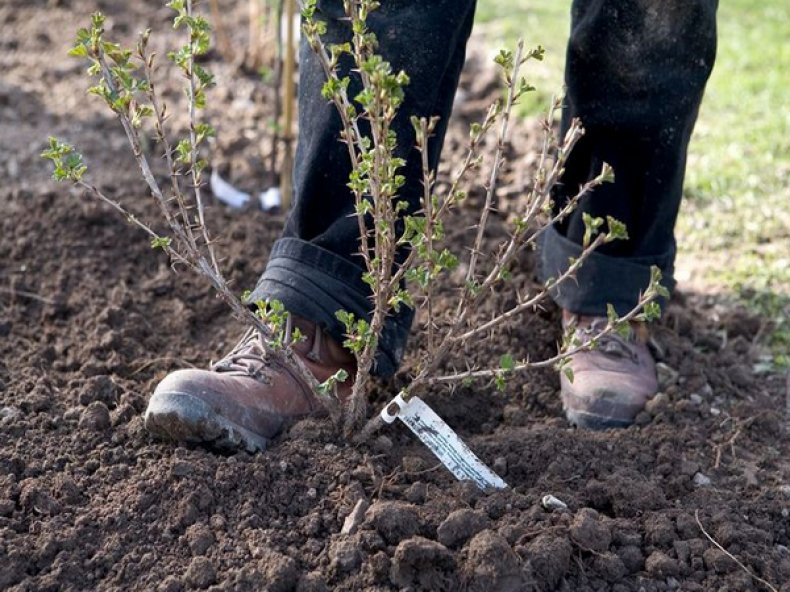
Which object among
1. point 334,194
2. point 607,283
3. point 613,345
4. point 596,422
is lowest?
point 596,422

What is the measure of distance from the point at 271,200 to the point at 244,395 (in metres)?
1.47

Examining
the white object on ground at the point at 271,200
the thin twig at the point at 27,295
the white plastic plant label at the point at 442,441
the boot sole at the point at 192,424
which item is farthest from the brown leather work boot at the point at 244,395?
the white object on ground at the point at 271,200

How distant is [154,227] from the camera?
11.2 feet

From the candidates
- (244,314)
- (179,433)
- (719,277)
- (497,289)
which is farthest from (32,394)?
(719,277)

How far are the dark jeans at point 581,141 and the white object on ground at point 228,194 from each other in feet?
4.01

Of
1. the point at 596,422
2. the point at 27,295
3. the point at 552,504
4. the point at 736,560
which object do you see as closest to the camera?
the point at 736,560

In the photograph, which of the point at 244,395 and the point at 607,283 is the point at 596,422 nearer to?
the point at 607,283

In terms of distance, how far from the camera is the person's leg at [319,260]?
7.41 feet

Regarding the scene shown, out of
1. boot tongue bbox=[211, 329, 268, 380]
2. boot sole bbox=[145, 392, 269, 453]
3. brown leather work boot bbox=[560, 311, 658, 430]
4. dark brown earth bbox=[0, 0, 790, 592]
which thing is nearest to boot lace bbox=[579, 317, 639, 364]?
brown leather work boot bbox=[560, 311, 658, 430]

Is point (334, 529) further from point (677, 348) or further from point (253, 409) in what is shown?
point (677, 348)

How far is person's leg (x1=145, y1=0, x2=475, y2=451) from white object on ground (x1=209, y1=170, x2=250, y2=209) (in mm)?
1254

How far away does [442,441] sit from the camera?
228cm

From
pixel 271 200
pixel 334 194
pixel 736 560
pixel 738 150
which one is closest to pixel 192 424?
pixel 334 194

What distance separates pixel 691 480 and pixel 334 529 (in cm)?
79
